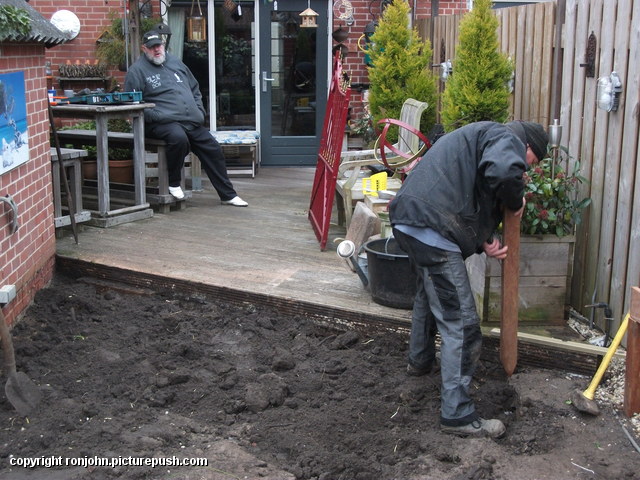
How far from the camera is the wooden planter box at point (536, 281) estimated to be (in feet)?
16.1

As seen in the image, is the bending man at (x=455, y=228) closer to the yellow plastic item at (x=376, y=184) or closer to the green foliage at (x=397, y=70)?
the yellow plastic item at (x=376, y=184)

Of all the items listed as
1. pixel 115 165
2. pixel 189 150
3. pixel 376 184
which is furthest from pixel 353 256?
pixel 115 165

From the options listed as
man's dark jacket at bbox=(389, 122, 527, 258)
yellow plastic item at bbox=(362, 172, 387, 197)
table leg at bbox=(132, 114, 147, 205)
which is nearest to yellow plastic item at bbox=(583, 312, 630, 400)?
man's dark jacket at bbox=(389, 122, 527, 258)

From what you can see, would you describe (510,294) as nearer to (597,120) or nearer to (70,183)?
(597,120)

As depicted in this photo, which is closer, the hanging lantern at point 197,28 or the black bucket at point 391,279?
the black bucket at point 391,279

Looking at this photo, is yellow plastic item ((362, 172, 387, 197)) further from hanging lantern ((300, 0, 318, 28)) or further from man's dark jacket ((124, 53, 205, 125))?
hanging lantern ((300, 0, 318, 28))

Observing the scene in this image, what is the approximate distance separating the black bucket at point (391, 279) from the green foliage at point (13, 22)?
257 centimetres

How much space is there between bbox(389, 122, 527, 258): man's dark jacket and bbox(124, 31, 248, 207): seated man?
4.57 m

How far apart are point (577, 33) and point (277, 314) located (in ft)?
8.86

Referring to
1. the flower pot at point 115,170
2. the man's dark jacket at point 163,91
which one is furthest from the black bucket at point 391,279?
the flower pot at point 115,170

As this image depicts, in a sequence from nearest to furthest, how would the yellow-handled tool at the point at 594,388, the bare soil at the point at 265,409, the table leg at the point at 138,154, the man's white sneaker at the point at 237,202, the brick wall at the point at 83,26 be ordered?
the bare soil at the point at 265,409, the yellow-handled tool at the point at 594,388, the table leg at the point at 138,154, the man's white sneaker at the point at 237,202, the brick wall at the point at 83,26

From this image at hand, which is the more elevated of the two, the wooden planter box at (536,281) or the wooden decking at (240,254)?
the wooden planter box at (536,281)

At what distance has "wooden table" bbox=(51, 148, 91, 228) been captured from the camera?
6.86 meters

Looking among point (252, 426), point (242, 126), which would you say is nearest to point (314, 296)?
point (252, 426)
